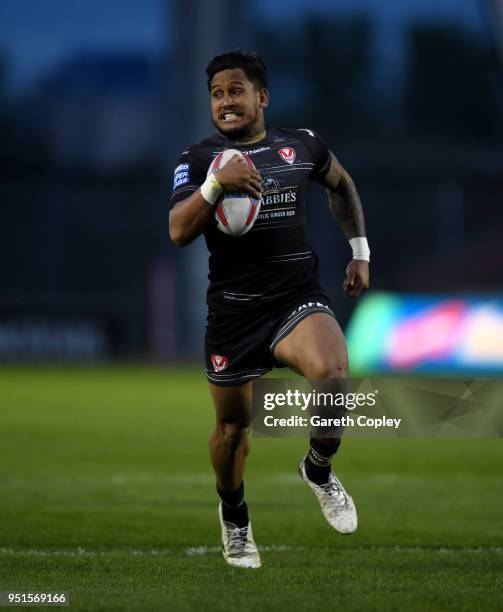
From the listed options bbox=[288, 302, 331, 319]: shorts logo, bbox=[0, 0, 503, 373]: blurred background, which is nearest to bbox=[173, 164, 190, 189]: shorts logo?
bbox=[288, 302, 331, 319]: shorts logo

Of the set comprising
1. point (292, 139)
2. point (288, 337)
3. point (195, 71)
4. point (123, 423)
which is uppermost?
point (292, 139)

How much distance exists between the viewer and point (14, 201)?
1432 inches

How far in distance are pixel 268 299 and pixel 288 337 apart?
9.4 inches

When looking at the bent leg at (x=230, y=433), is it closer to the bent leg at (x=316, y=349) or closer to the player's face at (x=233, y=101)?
the bent leg at (x=316, y=349)

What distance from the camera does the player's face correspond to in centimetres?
636

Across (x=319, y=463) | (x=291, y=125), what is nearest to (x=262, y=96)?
(x=319, y=463)

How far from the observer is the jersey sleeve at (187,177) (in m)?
6.28

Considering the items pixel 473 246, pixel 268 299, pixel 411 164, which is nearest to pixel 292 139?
pixel 268 299

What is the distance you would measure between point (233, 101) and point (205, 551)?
234cm

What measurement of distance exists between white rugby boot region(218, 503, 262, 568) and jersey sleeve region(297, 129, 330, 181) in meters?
1.73

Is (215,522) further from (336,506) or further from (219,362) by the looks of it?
(219,362)

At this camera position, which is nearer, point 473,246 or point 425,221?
point 473,246

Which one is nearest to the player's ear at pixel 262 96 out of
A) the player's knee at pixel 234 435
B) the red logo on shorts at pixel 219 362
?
the red logo on shorts at pixel 219 362

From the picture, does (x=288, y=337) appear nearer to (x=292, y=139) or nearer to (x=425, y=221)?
(x=292, y=139)
